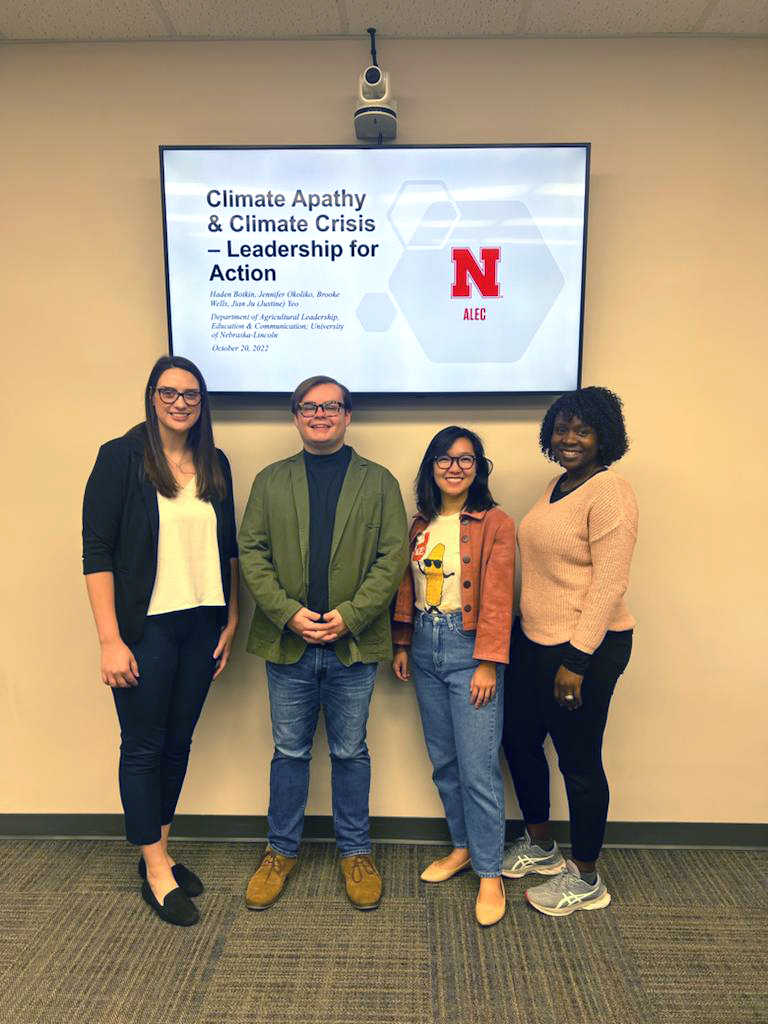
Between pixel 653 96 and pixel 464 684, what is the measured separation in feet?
6.52

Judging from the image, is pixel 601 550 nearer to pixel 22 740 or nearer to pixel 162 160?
pixel 162 160

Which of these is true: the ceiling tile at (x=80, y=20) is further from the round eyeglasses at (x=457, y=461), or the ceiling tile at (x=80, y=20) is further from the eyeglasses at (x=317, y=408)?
the round eyeglasses at (x=457, y=461)

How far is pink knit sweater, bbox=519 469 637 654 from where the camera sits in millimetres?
1676

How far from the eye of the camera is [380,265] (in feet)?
6.57

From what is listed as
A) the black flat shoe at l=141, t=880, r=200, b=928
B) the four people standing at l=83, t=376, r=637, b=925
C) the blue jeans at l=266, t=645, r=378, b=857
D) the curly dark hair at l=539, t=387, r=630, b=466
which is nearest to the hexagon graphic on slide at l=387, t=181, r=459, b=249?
the four people standing at l=83, t=376, r=637, b=925

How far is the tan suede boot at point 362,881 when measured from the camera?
1.89 metres

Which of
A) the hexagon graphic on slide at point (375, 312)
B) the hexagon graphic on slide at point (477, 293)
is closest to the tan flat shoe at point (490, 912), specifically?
the hexagon graphic on slide at point (477, 293)

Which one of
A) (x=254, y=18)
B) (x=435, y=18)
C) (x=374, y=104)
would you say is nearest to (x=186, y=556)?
(x=374, y=104)

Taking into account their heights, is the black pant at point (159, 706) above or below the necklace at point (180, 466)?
below

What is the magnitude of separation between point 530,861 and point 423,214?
7.06 ft

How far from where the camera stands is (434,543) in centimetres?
189

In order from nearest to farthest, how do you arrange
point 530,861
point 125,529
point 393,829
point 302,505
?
point 125,529, point 302,505, point 530,861, point 393,829

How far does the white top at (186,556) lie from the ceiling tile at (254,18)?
57.1 inches

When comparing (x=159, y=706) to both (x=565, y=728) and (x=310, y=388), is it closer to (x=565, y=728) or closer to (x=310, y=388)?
(x=310, y=388)
